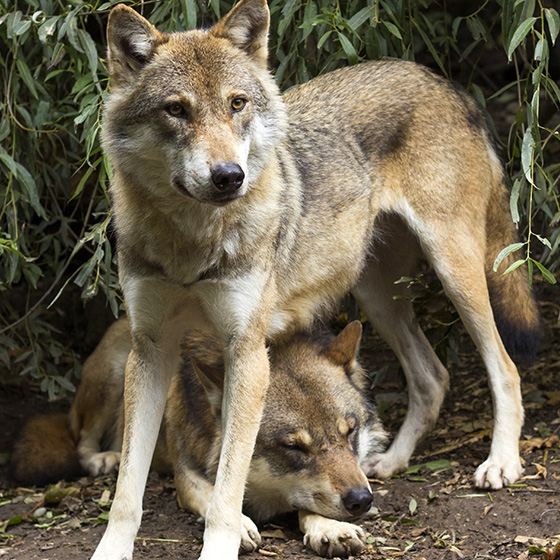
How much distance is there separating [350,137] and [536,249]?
3.06 m

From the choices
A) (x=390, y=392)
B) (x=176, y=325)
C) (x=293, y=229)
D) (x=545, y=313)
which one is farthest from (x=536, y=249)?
(x=176, y=325)

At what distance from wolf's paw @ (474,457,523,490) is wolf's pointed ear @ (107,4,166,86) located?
9.36 ft

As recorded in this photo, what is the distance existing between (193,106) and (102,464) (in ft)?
9.72

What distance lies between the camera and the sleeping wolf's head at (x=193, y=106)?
3828 millimetres

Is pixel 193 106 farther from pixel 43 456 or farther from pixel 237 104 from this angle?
pixel 43 456

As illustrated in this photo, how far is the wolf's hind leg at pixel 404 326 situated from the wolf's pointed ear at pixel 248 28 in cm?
173

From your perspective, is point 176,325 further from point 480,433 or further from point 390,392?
point 390,392

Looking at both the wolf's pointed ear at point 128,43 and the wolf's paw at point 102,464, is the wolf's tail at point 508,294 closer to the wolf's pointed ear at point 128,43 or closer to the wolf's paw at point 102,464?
the wolf's pointed ear at point 128,43

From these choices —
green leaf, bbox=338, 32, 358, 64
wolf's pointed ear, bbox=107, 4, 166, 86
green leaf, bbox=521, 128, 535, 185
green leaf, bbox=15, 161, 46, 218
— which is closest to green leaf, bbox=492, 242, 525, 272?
green leaf, bbox=521, 128, 535, 185

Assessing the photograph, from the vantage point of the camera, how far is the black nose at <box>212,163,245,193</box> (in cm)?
371

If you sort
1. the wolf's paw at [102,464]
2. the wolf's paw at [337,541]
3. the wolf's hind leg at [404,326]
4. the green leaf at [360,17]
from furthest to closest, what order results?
the wolf's paw at [102,464], the wolf's hind leg at [404,326], the green leaf at [360,17], the wolf's paw at [337,541]

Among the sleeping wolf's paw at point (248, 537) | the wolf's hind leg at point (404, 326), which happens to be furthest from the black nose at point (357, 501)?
the wolf's hind leg at point (404, 326)

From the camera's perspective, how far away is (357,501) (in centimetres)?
447

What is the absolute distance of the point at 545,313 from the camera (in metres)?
7.35
